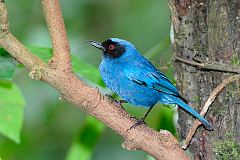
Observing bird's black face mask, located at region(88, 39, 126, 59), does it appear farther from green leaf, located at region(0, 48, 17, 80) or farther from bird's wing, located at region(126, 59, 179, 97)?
green leaf, located at region(0, 48, 17, 80)

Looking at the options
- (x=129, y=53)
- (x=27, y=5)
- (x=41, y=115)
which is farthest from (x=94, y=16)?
(x=129, y=53)

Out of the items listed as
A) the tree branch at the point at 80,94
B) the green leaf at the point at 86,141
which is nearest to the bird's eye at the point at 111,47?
the green leaf at the point at 86,141

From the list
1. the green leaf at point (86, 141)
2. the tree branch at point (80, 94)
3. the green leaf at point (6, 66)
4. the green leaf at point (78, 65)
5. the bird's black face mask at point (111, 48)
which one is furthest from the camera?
the bird's black face mask at point (111, 48)

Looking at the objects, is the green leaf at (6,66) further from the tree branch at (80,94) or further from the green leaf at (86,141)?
the green leaf at (86,141)

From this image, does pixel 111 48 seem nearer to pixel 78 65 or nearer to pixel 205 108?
pixel 78 65

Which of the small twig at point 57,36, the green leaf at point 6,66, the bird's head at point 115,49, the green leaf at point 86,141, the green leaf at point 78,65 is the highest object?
the small twig at point 57,36

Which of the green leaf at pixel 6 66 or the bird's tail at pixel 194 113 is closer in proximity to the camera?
the green leaf at pixel 6 66

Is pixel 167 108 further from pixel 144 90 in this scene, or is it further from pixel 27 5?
pixel 27 5

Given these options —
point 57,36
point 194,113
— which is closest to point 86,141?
point 194,113
